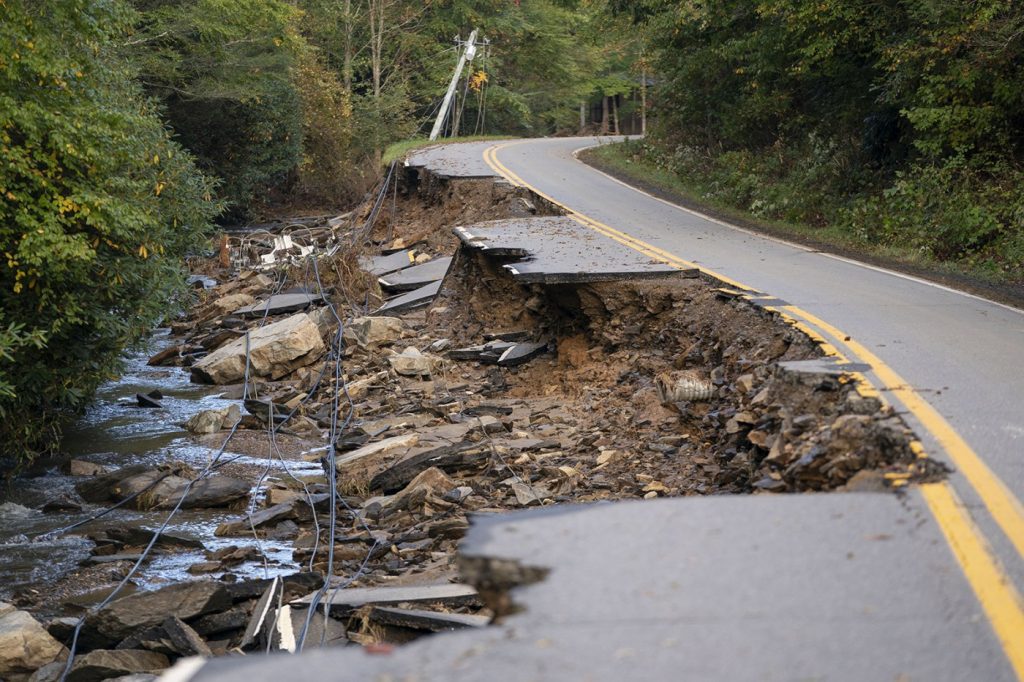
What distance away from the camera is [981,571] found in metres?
4.14

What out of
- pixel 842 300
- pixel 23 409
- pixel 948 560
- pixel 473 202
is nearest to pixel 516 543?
pixel 948 560

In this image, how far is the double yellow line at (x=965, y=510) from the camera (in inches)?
148

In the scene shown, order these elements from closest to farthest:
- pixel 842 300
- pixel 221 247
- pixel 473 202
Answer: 1. pixel 842 300
2. pixel 473 202
3. pixel 221 247

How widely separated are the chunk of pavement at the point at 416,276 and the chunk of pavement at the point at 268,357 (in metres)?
→ 3.11

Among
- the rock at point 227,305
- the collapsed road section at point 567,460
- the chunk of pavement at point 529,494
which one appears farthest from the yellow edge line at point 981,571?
the rock at point 227,305

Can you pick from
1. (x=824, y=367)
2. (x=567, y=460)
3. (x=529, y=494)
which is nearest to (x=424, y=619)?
(x=529, y=494)

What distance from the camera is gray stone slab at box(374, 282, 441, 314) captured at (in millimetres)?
18203

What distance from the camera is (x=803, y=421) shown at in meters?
6.88

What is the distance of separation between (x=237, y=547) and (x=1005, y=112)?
13.8 metres

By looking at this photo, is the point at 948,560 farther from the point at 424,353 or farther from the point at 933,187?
the point at 933,187

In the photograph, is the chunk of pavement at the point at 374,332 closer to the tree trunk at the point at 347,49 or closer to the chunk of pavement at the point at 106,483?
the chunk of pavement at the point at 106,483

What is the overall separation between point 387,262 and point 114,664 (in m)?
15.6

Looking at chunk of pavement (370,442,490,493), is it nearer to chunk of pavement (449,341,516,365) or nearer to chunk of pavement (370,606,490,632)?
chunk of pavement (370,606,490,632)

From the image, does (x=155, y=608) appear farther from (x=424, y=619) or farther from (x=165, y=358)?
(x=165, y=358)
